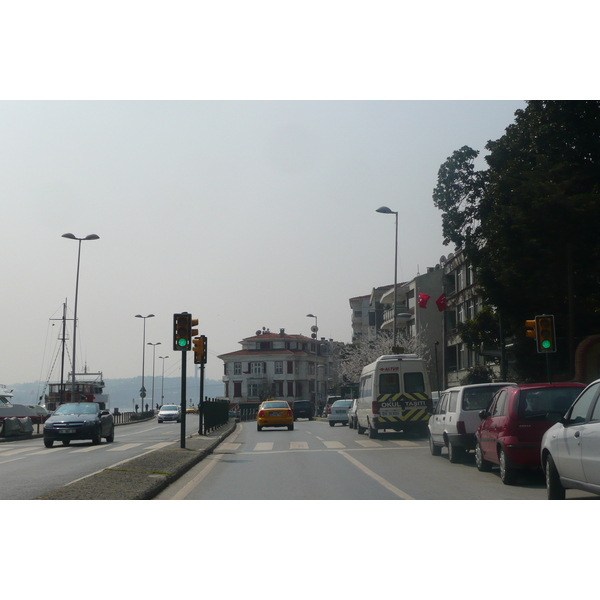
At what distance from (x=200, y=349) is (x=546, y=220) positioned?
12964 mm

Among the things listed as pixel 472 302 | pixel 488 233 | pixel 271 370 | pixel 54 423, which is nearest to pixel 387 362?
pixel 488 233

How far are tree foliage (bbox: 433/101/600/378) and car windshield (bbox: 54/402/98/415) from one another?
616 inches

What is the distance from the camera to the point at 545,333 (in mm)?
20516

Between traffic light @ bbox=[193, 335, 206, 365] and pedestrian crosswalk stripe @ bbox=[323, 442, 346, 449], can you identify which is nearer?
pedestrian crosswalk stripe @ bbox=[323, 442, 346, 449]

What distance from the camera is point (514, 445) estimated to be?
12250 millimetres

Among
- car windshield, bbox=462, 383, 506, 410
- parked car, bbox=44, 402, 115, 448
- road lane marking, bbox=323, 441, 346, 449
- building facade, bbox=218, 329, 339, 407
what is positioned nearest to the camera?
car windshield, bbox=462, 383, 506, 410

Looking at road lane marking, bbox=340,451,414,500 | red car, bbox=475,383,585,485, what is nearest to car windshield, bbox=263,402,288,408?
road lane marking, bbox=340,451,414,500

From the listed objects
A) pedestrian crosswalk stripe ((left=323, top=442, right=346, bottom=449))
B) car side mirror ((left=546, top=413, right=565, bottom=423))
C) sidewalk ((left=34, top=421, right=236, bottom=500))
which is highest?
car side mirror ((left=546, top=413, right=565, bottom=423))

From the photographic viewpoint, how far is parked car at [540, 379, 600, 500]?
8188mm

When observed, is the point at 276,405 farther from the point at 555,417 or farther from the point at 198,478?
the point at 555,417

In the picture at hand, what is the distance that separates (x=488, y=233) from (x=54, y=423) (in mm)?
18195

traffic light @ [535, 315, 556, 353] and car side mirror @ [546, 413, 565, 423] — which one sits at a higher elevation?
traffic light @ [535, 315, 556, 353]

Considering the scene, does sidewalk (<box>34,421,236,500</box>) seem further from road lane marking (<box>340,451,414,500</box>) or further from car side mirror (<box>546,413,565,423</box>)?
car side mirror (<box>546,413,565,423</box>)

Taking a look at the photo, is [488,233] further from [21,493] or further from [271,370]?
[271,370]
